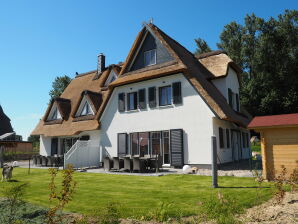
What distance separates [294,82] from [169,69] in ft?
85.3

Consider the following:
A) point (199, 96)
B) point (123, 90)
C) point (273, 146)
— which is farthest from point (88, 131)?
point (273, 146)

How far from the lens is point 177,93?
17578 mm

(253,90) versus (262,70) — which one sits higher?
(262,70)

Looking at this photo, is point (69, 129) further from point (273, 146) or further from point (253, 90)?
point (253, 90)

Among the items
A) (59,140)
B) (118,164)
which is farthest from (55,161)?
(118,164)

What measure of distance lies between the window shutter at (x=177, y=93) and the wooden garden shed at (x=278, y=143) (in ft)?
22.3

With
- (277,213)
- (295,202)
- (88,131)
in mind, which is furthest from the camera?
(88,131)

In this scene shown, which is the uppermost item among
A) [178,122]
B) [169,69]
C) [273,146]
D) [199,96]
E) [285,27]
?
[285,27]

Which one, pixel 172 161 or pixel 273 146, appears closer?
pixel 273 146

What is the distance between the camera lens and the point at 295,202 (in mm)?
7051

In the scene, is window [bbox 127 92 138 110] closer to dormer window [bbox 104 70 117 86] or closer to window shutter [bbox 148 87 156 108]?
window shutter [bbox 148 87 156 108]

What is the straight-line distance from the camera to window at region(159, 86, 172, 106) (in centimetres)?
1808

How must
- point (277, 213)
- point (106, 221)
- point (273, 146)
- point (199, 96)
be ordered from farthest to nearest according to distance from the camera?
point (199, 96)
point (273, 146)
point (277, 213)
point (106, 221)

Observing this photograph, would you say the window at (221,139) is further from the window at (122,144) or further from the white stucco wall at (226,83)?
the window at (122,144)
